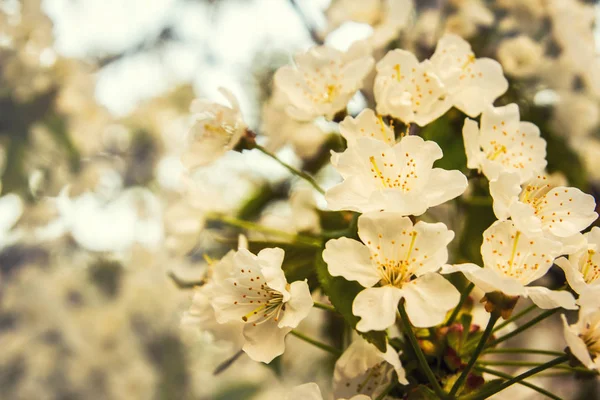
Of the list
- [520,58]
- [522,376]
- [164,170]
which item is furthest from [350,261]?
[164,170]

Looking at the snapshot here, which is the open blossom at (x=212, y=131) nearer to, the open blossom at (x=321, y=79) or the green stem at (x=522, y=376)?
the open blossom at (x=321, y=79)

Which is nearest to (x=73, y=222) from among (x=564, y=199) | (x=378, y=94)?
(x=378, y=94)

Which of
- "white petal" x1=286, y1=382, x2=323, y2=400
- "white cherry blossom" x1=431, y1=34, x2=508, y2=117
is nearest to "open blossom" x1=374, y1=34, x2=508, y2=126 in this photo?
"white cherry blossom" x1=431, y1=34, x2=508, y2=117

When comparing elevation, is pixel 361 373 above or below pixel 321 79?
→ below

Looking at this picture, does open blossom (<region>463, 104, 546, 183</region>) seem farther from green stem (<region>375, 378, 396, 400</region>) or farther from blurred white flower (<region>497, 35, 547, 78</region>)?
blurred white flower (<region>497, 35, 547, 78</region>)

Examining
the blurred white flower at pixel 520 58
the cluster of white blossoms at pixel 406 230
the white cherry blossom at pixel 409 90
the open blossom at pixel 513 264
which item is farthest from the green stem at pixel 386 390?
the blurred white flower at pixel 520 58

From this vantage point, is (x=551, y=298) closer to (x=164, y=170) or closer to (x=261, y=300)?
(x=261, y=300)

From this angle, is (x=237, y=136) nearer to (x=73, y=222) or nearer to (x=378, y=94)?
(x=378, y=94)
